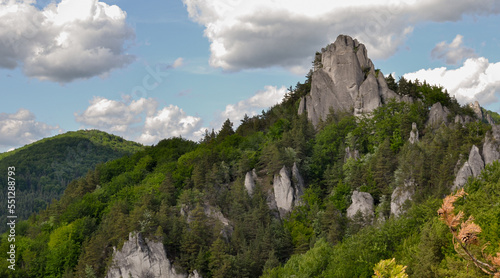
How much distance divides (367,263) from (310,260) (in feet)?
25.7

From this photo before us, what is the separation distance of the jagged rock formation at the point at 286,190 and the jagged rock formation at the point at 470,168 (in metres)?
22.4

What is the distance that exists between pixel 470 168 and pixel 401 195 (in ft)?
27.0

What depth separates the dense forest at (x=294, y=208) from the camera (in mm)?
43500

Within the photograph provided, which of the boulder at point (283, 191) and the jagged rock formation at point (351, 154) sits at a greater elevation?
the jagged rock formation at point (351, 154)

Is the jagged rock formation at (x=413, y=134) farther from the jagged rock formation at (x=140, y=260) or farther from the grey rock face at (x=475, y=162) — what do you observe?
the jagged rock formation at (x=140, y=260)

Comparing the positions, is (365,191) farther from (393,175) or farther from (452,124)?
(452,124)

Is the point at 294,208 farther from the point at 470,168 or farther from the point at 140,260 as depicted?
the point at 470,168

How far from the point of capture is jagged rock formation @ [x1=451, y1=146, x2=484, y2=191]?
157 ft

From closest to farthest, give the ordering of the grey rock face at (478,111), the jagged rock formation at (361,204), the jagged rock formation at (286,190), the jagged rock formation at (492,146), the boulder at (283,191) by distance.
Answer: the jagged rock formation at (492,146)
the jagged rock formation at (361,204)
the jagged rock formation at (286,190)
the boulder at (283,191)
the grey rock face at (478,111)

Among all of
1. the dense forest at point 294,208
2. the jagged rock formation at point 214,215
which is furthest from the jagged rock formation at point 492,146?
the jagged rock formation at point 214,215

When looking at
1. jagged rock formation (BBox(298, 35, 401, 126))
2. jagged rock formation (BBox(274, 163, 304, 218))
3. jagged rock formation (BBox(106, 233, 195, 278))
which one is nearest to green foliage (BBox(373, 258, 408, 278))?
jagged rock formation (BBox(106, 233, 195, 278))

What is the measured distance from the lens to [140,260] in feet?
188

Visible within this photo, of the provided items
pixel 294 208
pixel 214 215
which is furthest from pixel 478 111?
pixel 214 215

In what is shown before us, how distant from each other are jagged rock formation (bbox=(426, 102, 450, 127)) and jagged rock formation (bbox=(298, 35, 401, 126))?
30.7 ft
